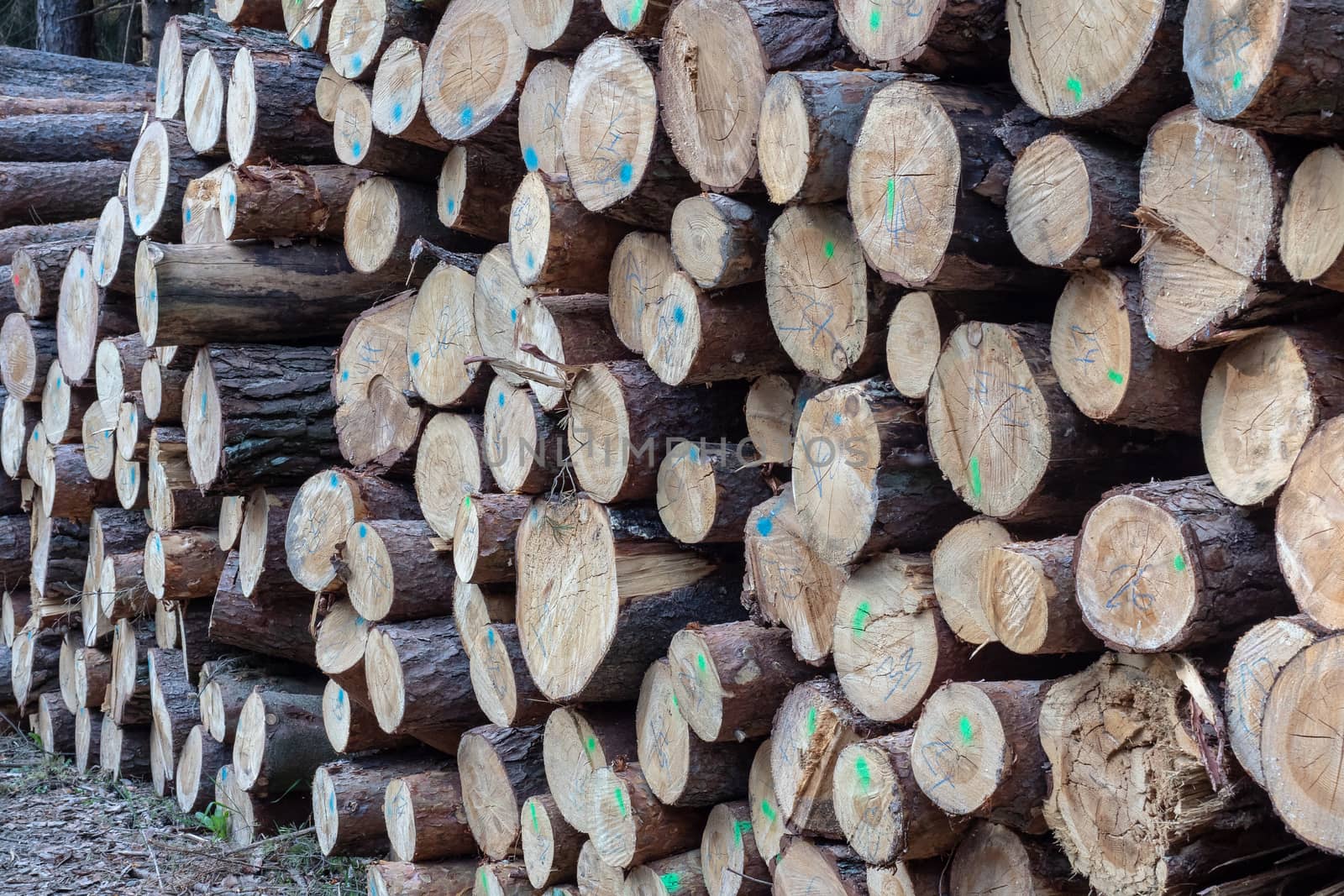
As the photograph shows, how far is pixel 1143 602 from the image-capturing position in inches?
68.5

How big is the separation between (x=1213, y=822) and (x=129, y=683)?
172 inches

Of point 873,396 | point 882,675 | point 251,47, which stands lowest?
point 882,675

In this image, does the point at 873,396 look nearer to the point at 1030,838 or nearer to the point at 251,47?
the point at 1030,838

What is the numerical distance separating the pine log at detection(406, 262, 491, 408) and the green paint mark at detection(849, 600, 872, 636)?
1.27m

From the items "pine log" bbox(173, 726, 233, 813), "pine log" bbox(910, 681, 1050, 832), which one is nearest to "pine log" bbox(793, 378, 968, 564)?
"pine log" bbox(910, 681, 1050, 832)

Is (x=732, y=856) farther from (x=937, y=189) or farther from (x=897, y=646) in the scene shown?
(x=937, y=189)

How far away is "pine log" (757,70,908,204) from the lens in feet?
6.97

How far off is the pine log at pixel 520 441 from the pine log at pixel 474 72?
0.64m

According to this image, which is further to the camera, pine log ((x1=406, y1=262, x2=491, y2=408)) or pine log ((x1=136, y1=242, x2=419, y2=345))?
pine log ((x1=136, y1=242, x2=419, y2=345))

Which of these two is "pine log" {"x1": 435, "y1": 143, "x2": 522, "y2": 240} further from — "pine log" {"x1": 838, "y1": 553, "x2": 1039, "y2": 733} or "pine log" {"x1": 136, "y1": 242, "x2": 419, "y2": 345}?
"pine log" {"x1": 838, "y1": 553, "x2": 1039, "y2": 733}

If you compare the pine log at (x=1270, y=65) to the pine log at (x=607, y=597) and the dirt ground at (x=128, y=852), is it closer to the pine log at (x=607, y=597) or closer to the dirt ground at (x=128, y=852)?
the pine log at (x=607, y=597)

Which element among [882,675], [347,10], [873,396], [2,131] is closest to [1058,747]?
[882,675]

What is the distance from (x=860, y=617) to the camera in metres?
2.30

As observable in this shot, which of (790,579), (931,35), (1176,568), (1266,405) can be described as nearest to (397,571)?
(790,579)
